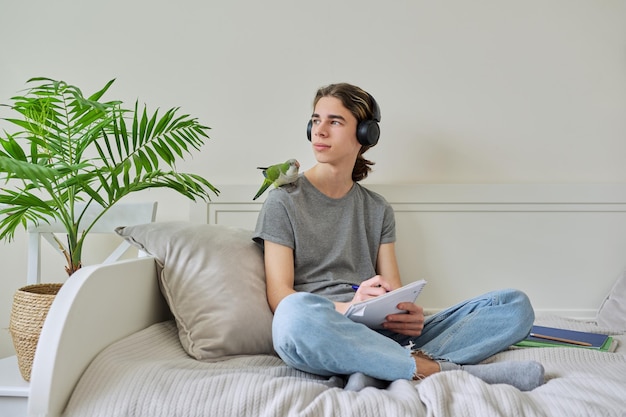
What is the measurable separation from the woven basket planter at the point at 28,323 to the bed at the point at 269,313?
0.17 metres

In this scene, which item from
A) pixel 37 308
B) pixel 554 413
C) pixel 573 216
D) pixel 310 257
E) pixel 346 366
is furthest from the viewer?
pixel 573 216

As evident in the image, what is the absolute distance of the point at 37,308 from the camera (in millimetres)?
1311

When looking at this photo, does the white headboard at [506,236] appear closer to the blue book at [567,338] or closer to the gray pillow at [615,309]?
the gray pillow at [615,309]

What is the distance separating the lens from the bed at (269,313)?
1.04m

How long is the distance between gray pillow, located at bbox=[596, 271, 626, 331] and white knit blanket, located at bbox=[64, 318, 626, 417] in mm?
694

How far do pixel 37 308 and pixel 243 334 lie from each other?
0.44 meters

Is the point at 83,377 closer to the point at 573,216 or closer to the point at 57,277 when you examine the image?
the point at 57,277

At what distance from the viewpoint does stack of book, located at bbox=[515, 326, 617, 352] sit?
→ 1.51 m

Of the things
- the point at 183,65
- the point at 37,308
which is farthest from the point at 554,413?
the point at 183,65

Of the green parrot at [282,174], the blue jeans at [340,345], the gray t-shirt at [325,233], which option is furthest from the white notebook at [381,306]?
the green parrot at [282,174]

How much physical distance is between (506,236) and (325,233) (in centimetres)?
70

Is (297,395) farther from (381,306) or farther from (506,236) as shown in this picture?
(506,236)

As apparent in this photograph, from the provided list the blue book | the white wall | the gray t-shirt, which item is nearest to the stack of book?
the blue book

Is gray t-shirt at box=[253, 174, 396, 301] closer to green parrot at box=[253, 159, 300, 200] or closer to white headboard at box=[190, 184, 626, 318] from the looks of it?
green parrot at box=[253, 159, 300, 200]
